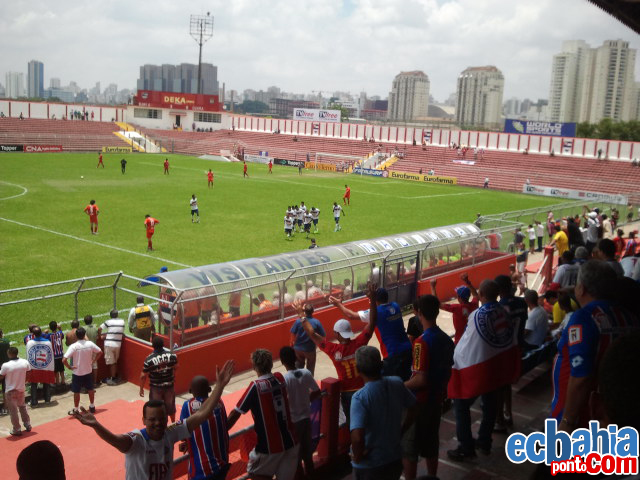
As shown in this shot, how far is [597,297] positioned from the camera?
486 cm

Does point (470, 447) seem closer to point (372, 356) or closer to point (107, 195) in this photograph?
point (372, 356)

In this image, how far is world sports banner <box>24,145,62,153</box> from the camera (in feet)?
223

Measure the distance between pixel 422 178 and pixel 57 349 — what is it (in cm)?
5576

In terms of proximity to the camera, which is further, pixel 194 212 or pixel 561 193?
pixel 561 193

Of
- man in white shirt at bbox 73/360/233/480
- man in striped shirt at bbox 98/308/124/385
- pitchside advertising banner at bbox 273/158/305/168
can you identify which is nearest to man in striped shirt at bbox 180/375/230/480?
man in white shirt at bbox 73/360/233/480

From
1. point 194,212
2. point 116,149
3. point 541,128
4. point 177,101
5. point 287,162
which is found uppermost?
point 177,101

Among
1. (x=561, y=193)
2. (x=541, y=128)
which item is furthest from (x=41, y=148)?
(x=541, y=128)

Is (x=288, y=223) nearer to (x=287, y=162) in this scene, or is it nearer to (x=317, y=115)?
(x=287, y=162)

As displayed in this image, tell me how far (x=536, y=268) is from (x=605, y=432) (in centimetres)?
2075

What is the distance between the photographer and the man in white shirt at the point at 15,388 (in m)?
9.36

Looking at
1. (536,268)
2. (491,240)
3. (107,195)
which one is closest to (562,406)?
(491,240)

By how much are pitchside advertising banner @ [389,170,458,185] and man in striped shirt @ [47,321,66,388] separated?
54.5 meters

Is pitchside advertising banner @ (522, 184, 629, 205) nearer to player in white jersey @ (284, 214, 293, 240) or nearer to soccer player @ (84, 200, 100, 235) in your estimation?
player in white jersey @ (284, 214, 293, 240)

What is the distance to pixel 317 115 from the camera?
89.3m
